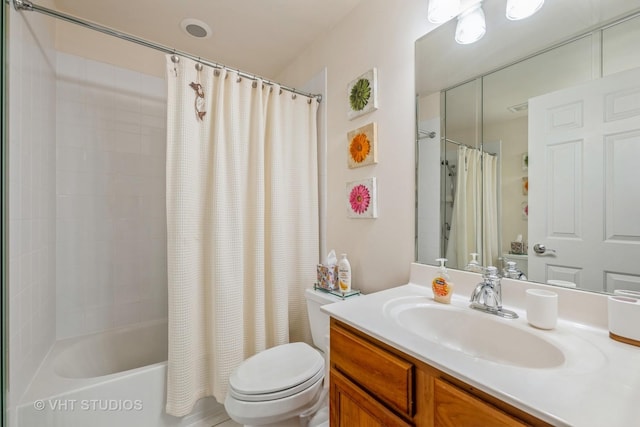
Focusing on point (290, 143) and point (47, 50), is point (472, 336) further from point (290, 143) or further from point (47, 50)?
point (47, 50)

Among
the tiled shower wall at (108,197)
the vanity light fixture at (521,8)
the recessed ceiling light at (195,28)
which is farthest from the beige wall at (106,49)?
the vanity light fixture at (521,8)

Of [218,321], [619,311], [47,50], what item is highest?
[47,50]

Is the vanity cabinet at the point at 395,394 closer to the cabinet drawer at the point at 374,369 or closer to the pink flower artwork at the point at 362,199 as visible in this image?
the cabinet drawer at the point at 374,369

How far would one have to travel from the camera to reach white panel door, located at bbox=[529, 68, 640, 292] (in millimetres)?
738

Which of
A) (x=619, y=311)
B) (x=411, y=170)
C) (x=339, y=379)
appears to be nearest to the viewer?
(x=619, y=311)

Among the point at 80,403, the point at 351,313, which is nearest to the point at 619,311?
the point at 351,313

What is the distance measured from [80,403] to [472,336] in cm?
168

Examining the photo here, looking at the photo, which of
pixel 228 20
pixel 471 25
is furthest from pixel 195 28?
pixel 471 25

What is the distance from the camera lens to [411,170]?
4.22 feet

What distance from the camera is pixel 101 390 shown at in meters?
1.24

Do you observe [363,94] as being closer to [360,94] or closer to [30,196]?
[360,94]

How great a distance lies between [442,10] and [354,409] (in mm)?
1530

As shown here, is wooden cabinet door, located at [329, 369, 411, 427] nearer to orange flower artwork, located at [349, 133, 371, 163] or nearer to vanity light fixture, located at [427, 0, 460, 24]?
orange flower artwork, located at [349, 133, 371, 163]

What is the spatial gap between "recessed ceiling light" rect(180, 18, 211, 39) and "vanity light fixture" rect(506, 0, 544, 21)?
5.56 ft
